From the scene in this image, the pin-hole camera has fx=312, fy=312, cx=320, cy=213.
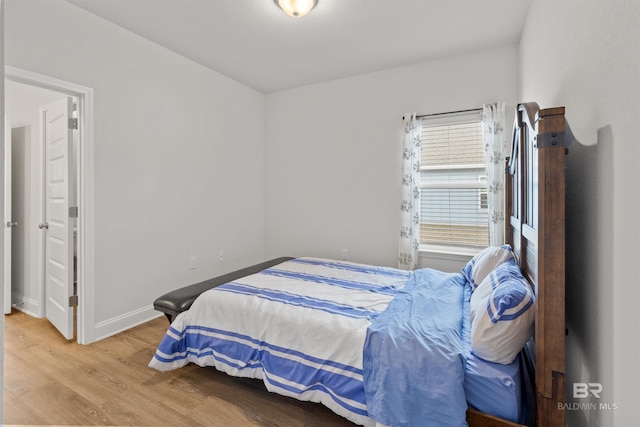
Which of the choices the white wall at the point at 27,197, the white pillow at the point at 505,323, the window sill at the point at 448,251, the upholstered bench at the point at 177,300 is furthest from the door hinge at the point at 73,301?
the window sill at the point at 448,251

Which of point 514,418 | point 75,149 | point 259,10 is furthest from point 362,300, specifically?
point 75,149

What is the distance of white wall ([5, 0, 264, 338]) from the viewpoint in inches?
97.8

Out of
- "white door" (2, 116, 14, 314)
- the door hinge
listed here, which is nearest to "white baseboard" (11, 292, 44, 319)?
"white door" (2, 116, 14, 314)

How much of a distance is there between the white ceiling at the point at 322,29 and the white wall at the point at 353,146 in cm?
23

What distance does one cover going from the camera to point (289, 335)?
72.6 inches

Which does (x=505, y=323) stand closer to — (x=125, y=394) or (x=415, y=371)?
(x=415, y=371)

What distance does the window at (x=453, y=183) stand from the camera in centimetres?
338

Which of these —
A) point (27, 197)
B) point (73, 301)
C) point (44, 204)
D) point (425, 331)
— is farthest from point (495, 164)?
point (27, 197)

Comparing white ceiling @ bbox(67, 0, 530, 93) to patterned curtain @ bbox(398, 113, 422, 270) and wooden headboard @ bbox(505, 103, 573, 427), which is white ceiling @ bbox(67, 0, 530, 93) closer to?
patterned curtain @ bbox(398, 113, 422, 270)

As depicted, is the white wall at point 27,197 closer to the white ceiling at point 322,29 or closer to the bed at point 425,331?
the white ceiling at point 322,29

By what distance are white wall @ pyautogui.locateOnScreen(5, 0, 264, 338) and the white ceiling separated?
24 centimetres

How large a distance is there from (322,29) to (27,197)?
3.57 metres

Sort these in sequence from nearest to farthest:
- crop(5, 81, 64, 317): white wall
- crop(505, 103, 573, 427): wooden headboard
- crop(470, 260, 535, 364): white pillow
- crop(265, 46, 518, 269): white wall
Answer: crop(505, 103, 573, 427): wooden headboard, crop(470, 260, 535, 364): white pillow, crop(5, 81, 64, 317): white wall, crop(265, 46, 518, 269): white wall

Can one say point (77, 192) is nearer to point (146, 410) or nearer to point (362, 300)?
point (146, 410)
